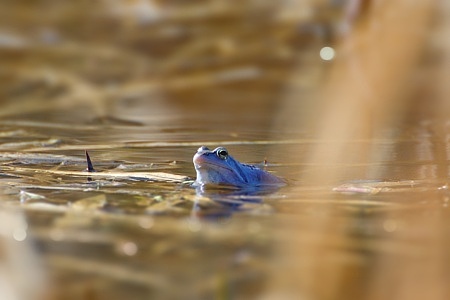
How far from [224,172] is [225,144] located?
1.13 m

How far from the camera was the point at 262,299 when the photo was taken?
83.2 inches

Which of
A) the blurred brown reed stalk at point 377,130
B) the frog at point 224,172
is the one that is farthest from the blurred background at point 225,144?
the frog at point 224,172

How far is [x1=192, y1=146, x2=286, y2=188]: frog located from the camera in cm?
362

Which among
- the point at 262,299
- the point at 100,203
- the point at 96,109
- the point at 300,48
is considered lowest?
the point at 262,299

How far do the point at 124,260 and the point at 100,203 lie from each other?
2.44 feet

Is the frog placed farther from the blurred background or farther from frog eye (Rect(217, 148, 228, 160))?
the blurred background

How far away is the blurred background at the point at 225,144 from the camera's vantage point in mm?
2291

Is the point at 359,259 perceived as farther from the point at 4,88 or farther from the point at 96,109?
the point at 4,88

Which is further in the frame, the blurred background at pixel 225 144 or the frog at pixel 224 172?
the frog at pixel 224 172

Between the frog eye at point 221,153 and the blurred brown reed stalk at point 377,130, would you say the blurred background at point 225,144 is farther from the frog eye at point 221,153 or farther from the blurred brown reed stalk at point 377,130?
the frog eye at point 221,153

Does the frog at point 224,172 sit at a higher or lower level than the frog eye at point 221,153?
lower

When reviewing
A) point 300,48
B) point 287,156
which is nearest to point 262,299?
point 287,156

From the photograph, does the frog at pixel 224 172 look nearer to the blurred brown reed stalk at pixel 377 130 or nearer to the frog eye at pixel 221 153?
the frog eye at pixel 221 153

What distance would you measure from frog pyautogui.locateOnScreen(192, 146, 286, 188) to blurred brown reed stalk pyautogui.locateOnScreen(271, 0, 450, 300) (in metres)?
0.16
